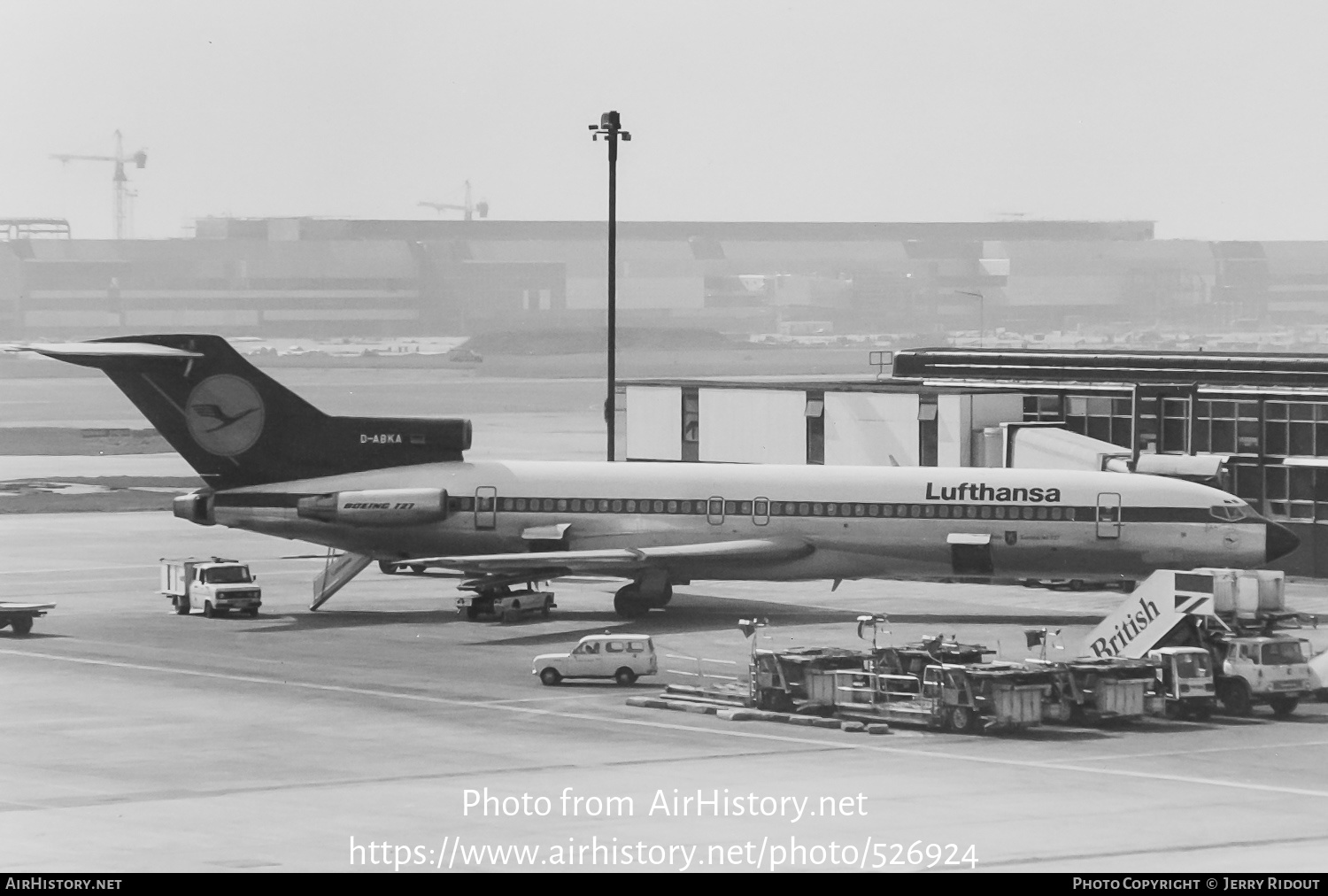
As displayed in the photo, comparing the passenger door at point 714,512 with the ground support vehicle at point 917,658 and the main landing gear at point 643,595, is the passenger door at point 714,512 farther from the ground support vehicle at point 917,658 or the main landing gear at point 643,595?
the ground support vehicle at point 917,658

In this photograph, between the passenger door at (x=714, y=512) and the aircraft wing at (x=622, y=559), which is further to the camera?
the passenger door at (x=714, y=512)

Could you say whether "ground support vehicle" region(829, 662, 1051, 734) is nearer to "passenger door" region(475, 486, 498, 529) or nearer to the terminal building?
"passenger door" region(475, 486, 498, 529)

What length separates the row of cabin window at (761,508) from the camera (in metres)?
51.4

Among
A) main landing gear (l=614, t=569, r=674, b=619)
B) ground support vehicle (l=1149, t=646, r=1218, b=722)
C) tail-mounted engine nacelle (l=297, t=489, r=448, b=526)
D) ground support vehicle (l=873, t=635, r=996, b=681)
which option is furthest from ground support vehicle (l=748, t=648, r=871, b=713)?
tail-mounted engine nacelle (l=297, t=489, r=448, b=526)

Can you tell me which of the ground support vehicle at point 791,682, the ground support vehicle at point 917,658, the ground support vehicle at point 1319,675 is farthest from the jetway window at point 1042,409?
the ground support vehicle at point 791,682

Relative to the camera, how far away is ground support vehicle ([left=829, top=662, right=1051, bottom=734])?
114 ft

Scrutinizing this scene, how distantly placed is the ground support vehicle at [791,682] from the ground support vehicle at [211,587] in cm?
1900

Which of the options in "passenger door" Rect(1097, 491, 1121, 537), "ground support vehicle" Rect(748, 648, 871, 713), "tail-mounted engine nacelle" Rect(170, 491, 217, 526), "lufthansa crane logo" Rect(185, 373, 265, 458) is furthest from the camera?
"lufthansa crane logo" Rect(185, 373, 265, 458)

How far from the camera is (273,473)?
53375 millimetres

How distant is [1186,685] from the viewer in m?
36.5

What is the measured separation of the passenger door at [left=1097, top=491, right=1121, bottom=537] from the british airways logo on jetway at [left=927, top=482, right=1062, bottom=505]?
1.07m

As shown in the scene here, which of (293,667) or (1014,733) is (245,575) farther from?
(1014,733)

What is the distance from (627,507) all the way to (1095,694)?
1915 cm

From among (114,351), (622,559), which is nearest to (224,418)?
(114,351)
